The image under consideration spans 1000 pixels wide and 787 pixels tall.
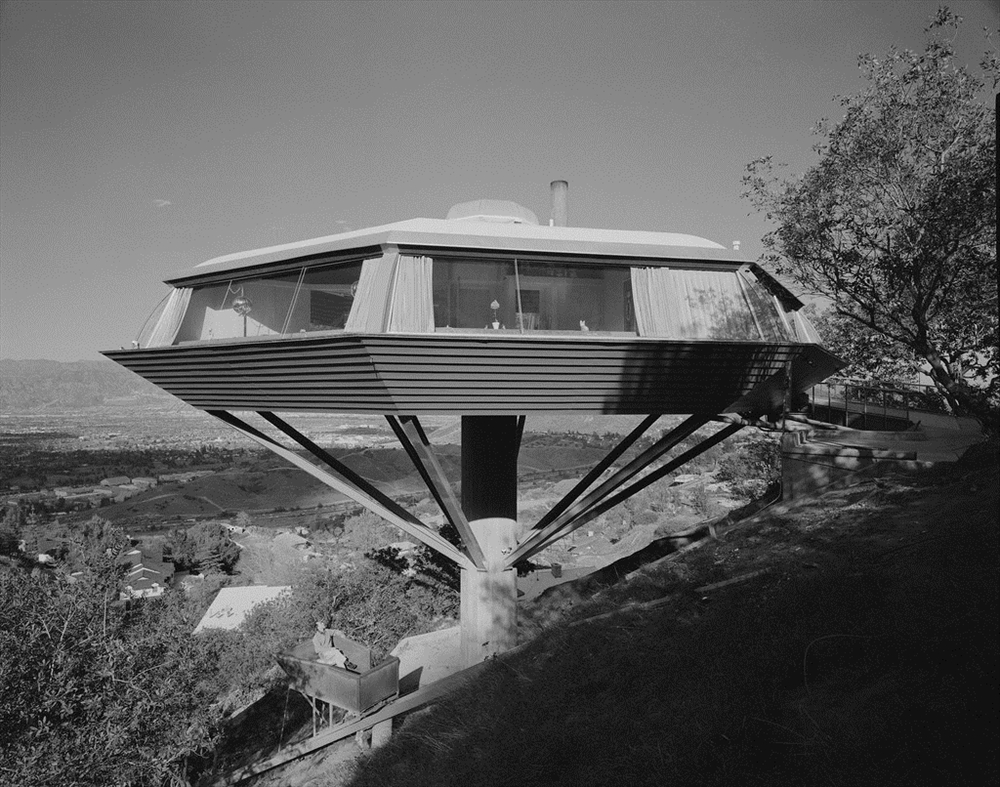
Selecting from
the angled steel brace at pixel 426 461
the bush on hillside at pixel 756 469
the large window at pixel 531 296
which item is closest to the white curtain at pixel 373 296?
the large window at pixel 531 296

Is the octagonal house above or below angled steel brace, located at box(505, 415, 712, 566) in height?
above

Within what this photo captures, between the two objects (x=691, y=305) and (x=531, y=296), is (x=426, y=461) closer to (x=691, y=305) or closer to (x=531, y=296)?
(x=531, y=296)

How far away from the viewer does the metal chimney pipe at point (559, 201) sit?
405 inches

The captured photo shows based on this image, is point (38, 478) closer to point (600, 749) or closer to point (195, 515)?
point (195, 515)

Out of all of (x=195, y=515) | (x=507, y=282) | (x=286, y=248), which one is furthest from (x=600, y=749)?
(x=195, y=515)

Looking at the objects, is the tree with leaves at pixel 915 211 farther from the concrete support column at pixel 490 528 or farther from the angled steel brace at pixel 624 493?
the concrete support column at pixel 490 528

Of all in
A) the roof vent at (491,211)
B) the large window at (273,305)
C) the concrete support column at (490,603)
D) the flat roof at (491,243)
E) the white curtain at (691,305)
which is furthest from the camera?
the concrete support column at (490,603)

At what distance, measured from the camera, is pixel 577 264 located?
7.43 meters

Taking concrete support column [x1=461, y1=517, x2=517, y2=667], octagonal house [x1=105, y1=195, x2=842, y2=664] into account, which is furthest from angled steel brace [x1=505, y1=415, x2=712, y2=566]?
concrete support column [x1=461, y1=517, x2=517, y2=667]

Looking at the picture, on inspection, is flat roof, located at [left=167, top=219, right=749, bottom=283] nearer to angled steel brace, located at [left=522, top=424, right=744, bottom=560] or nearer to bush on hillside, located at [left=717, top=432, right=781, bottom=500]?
angled steel brace, located at [left=522, top=424, right=744, bottom=560]

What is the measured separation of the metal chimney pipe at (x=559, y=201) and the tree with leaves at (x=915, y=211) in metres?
4.03

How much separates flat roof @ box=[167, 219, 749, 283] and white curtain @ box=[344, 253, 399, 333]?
0.20m

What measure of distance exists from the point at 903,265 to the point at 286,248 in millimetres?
8724

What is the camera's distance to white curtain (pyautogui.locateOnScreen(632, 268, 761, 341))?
24.4ft
